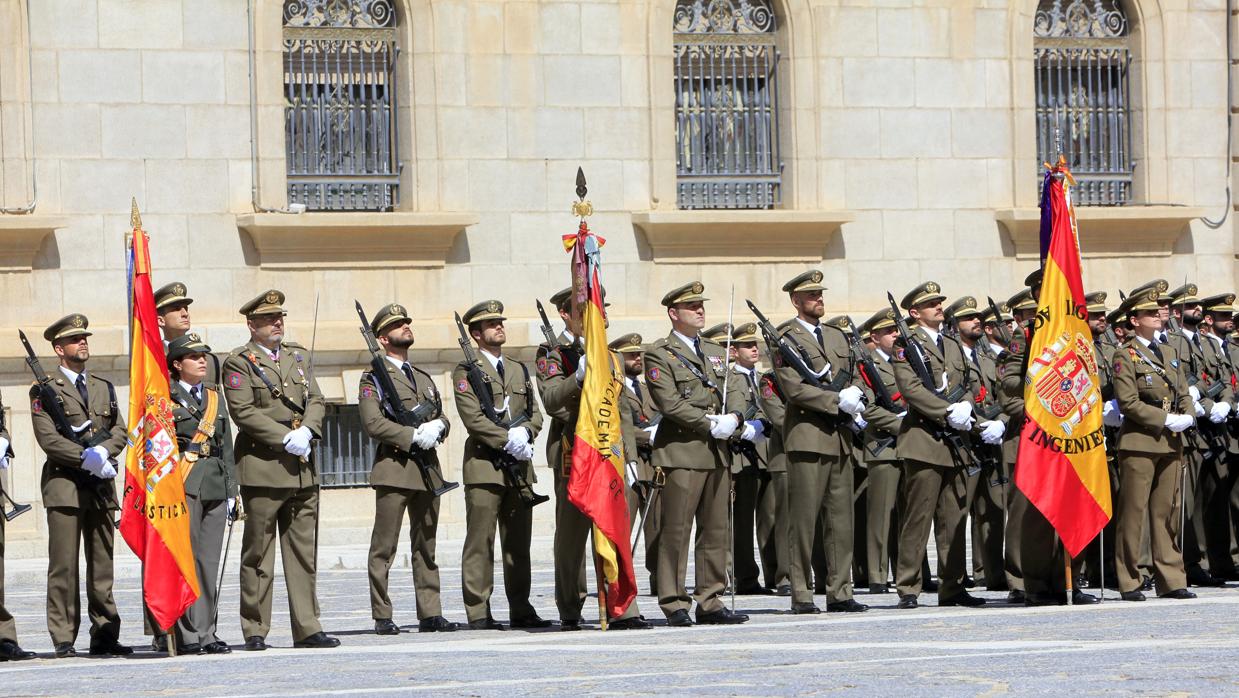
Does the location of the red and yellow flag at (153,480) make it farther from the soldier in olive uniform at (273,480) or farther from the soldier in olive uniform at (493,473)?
the soldier in olive uniform at (493,473)

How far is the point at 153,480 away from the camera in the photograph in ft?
40.5

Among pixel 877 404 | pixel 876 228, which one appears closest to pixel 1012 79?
pixel 876 228

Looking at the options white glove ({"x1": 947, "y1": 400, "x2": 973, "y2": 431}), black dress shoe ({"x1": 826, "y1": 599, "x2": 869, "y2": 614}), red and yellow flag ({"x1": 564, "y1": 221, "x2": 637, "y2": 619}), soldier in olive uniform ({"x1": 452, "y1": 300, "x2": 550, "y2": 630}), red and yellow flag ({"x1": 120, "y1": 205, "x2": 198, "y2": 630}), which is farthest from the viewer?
white glove ({"x1": 947, "y1": 400, "x2": 973, "y2": 431})

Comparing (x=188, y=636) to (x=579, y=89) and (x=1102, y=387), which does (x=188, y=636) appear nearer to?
(x=1102, y=387)

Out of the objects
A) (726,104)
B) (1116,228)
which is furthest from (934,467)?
(1116,228)

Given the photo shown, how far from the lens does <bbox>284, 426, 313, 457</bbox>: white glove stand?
12633 millimetres

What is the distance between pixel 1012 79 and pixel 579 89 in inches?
150

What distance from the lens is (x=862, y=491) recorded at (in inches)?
632

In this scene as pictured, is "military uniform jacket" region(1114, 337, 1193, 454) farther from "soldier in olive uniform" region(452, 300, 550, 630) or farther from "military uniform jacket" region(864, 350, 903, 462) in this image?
"soldier in olive uniform" region(452, 300, 550, 630)

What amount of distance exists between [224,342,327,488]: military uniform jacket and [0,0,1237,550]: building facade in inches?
225

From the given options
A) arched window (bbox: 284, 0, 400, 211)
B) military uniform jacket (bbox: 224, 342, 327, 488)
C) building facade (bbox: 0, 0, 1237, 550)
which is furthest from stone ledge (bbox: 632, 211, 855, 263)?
military uniform jacket (bbox: 224, 342, 327, 488)

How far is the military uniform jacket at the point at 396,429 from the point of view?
13.6 meters

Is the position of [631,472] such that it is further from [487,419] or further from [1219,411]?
[1219,411]

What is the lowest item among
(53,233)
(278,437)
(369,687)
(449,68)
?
(369,687)
